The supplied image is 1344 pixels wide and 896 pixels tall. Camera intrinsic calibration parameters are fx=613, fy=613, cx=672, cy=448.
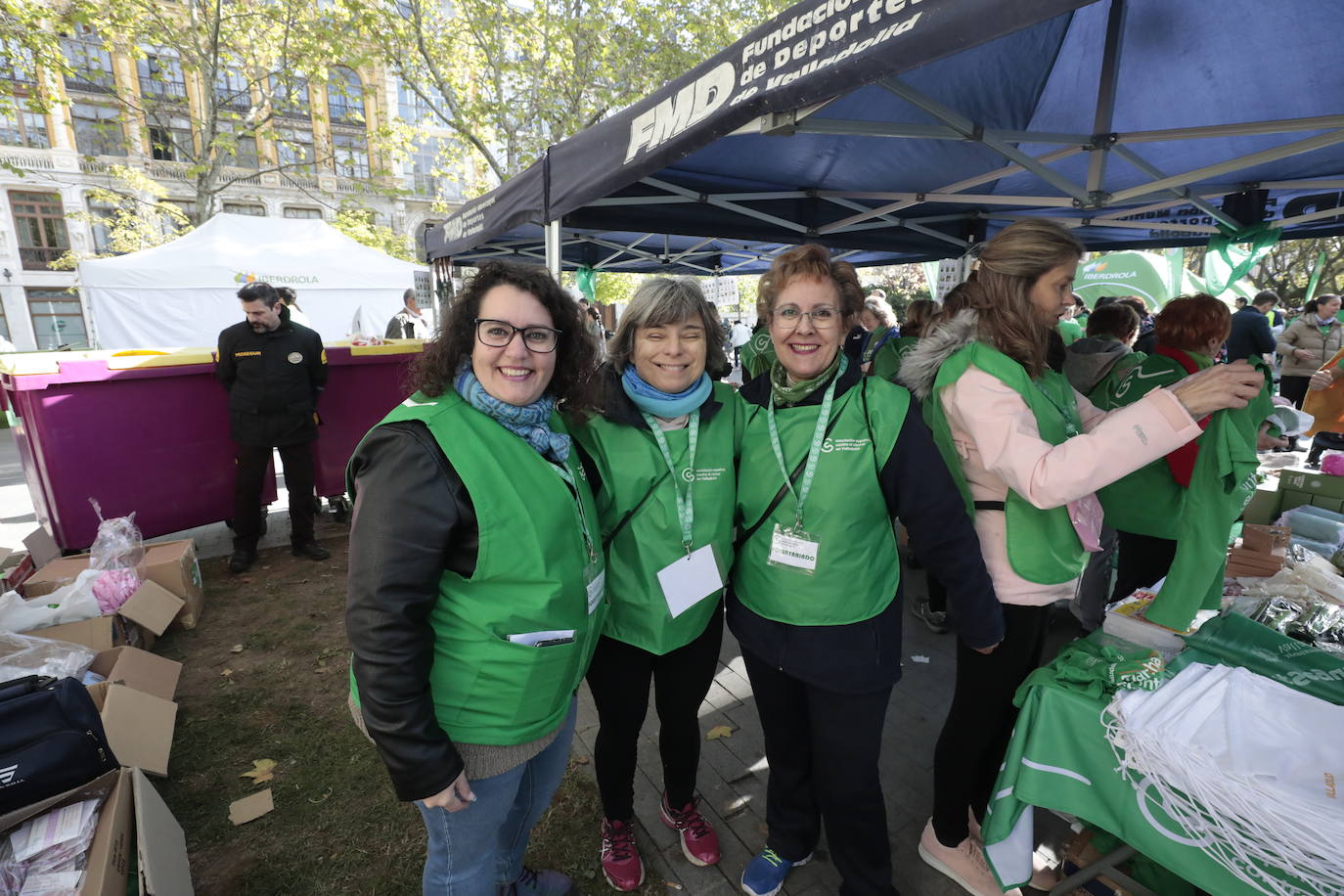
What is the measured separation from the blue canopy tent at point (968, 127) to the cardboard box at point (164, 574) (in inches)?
110

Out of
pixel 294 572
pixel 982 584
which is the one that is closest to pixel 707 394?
pixel 982 584

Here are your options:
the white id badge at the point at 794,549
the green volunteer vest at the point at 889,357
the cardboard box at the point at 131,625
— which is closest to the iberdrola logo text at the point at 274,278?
the cardboard box at the point at 131,625

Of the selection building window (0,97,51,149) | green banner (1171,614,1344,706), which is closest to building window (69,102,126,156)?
building window (0,97,51,149)

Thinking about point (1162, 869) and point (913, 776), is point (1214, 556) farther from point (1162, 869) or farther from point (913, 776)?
point (913, 776)

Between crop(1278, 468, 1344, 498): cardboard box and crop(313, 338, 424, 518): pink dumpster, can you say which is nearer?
crop(1278, 468, 1344, 498): cardboard box

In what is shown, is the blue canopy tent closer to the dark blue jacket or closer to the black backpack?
the black backpack

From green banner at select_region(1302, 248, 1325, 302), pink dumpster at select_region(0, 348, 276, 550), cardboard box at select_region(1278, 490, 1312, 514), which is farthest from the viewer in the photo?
green banner at select_region(1302, 248, 1325, 302)

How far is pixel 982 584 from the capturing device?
1.61 meters

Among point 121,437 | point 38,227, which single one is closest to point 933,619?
point 121,437

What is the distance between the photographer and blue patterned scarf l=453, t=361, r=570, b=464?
→ 1.36 meters

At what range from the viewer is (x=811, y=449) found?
5.19ft

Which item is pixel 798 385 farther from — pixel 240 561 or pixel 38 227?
pixel 38 227

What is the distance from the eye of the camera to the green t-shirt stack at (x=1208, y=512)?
1758 mm

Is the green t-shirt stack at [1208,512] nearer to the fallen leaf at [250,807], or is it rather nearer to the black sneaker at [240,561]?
the fallen leaf at [250,807]
